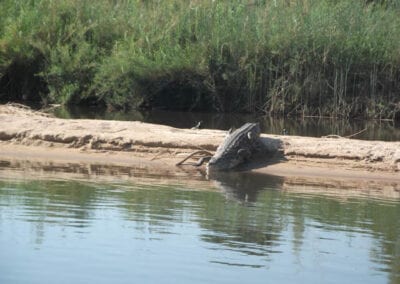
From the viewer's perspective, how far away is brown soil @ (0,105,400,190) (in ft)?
51.3

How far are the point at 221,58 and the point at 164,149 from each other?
7.56 metres

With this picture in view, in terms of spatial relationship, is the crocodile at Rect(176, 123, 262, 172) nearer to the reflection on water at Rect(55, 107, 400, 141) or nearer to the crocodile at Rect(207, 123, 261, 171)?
the crocodile at Rect(207, 123, 261, 171)

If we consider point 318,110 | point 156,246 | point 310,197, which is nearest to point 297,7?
point 318,110

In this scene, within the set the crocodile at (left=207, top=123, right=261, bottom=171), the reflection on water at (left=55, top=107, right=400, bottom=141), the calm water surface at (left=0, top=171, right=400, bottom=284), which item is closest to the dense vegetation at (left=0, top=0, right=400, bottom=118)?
the reflection on water at (left=55, top=107, right=400, bottom=141)

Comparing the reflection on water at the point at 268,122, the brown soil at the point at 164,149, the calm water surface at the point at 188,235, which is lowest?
the calm water surface at the point at 188,235

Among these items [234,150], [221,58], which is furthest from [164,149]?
[221,58]

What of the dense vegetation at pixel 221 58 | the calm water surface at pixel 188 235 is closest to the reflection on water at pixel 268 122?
the dense vegetation at pixel 221 58

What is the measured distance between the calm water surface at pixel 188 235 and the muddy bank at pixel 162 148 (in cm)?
213

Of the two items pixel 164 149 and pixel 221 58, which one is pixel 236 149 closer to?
pixel 164 149

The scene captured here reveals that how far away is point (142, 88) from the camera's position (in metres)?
23.9

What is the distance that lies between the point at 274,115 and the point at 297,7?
286 cm

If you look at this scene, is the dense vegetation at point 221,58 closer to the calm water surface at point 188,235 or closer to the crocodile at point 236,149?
the crocodile at point 236,149

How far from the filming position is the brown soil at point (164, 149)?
15641 mm

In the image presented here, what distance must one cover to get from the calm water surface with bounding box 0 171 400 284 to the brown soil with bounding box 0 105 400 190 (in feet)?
6.66
